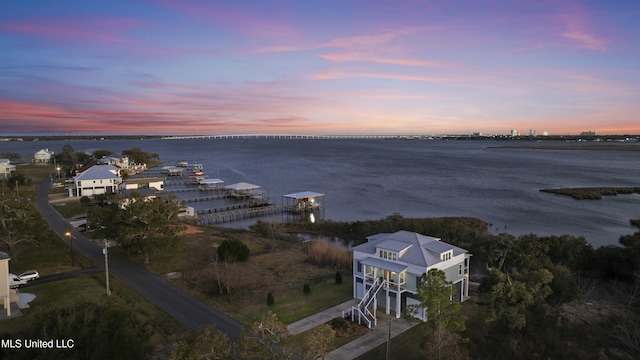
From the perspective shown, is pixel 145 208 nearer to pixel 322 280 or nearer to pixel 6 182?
pixel 322 280

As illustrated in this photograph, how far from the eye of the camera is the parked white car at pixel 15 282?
27880mm

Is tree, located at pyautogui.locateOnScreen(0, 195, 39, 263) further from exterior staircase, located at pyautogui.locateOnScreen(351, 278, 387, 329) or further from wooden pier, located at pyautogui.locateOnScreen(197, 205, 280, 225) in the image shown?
exterior staircase, located at pyautogui.locateOnScreen(351, 278, 387, 329)

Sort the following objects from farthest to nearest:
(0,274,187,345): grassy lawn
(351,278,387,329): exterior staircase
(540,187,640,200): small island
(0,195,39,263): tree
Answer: (540,187,640,200): small island < (0,195,39,263): tree < (351,278,387,329): exterior staircase < (0,274,187,345): grassy lawn

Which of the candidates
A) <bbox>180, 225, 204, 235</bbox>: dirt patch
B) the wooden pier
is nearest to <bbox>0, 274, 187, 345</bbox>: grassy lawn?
<bbox>180, 225, 204, 235</bbox>: dirt patch

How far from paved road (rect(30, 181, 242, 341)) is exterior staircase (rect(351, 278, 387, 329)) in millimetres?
7215

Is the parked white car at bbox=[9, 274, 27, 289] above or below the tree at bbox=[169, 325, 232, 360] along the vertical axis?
below

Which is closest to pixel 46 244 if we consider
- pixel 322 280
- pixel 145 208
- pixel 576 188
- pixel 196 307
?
pixel 145 208

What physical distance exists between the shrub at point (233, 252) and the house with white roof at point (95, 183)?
40452 millimetres

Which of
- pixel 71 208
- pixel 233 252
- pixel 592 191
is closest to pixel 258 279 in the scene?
pixel 233 252

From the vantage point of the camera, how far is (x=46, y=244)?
3931cm

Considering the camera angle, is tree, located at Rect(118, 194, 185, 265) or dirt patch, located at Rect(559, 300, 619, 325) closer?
dirt patch, located at Rect(559, 300, 619, 325)

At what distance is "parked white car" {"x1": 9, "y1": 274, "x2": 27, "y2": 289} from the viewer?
2788 centimetres

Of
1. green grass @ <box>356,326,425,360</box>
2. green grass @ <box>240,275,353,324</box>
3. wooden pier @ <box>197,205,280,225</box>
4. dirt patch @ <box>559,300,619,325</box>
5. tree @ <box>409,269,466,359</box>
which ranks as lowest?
wooden pier @ <box>197,205,280,225</box>

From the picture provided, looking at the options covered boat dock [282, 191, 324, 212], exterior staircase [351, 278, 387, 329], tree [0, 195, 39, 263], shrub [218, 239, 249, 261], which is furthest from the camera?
covered boat dock [282, 191, 324, 212]
